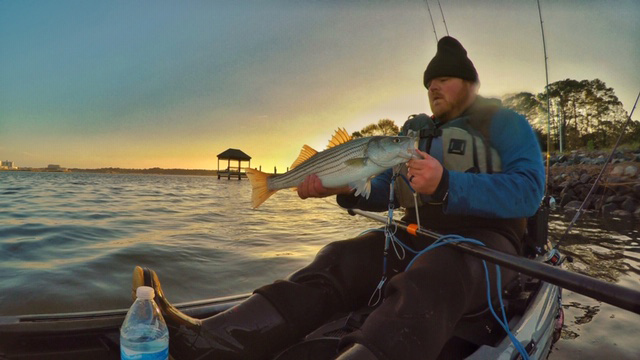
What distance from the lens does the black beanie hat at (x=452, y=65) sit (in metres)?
3.46

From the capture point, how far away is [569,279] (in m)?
1.81

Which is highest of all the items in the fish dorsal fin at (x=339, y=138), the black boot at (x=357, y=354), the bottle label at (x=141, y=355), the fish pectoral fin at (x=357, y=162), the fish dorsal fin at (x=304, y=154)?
the fish dorsal fin at (x=339, y=138)

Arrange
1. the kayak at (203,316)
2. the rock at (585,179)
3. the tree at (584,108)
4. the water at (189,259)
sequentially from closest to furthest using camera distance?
the kayak at (203,316) → the water at (189,259) → the rock at (585,179) → the tree at (584,108)

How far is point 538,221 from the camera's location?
3.53m

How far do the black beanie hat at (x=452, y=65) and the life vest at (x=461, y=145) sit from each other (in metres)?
0.38

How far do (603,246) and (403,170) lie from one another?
873 centimetres

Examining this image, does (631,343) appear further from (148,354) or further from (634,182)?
(634,182)

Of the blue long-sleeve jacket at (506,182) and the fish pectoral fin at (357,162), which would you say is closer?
the blue long-sleeve jacket at (506,182)

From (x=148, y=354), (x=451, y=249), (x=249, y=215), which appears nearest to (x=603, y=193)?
(x=249, y=215)

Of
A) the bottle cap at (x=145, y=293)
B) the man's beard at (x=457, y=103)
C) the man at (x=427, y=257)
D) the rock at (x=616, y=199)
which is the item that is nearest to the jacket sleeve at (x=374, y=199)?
the man at (x=427, y=257)

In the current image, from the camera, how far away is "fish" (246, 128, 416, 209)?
2771mm

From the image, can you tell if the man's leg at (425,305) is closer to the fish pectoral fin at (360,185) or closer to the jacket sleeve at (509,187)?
the jacket sleeve at (509,187)

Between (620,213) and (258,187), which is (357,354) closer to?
(258,187)

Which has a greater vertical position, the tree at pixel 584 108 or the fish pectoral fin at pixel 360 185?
the tree at pixel 584 108
